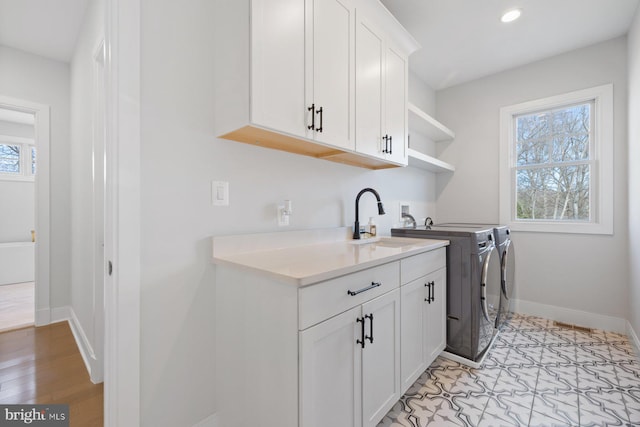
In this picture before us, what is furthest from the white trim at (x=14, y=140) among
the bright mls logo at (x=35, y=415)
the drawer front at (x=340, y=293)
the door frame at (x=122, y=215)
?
the drawer front at (x=340, y=293)

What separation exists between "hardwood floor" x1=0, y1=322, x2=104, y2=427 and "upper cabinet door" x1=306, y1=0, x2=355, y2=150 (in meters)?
1.92

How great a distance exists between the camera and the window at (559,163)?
8.16ft

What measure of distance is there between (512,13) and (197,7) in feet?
7.40

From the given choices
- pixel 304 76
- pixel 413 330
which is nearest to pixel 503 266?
pixel 413 330

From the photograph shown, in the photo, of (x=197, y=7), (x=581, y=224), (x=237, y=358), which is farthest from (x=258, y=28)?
(x=581, y=224)

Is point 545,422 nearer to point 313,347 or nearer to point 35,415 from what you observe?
point 313,347

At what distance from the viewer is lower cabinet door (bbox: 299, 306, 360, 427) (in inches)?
36.3

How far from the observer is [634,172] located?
6.93ft

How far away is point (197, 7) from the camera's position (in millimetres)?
1301

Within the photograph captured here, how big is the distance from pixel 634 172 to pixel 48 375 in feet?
14.4

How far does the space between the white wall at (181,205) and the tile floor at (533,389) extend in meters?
1.02

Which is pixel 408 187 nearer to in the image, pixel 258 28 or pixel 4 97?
pixel 258 28

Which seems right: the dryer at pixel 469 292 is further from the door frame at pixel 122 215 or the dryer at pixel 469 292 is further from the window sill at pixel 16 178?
the window sill at pixel 16 178

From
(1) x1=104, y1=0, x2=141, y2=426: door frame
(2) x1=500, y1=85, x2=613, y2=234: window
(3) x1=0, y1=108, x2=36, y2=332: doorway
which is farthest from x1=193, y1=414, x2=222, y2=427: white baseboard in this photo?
(3) x1=0, y1=108, x2=36, y2=332: doorway
